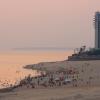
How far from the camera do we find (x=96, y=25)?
177m

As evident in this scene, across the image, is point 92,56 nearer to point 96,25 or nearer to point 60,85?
point 96,25

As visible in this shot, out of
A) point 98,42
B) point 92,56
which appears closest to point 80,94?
point 92,56

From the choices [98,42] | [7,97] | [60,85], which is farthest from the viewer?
[98,42]

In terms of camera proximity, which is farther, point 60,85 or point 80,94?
point 60,85

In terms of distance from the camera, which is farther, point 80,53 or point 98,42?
point 98,42

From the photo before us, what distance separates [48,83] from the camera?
1799 inches

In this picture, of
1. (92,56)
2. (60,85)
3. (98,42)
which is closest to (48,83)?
(60,85)

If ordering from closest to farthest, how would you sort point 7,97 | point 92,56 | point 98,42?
1. point 7,97
2. point 92,56
3. point 98,42

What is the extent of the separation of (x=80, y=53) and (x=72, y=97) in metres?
92.7

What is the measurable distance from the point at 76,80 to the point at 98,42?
12283 cm

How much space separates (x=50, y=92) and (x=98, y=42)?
132 m

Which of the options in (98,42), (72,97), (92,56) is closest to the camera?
(72,97)

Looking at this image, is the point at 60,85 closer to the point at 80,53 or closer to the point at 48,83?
the point at 48,83

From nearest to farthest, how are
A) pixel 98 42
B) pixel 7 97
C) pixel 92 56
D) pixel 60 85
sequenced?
pixel 7 97
pixel 60 85
pixel 92 56
pixel 98 42
